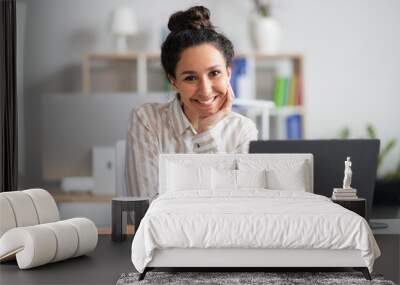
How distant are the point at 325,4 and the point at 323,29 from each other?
0.79 feet

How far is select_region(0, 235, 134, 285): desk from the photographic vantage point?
4543mm

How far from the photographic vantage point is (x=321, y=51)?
23.5ft

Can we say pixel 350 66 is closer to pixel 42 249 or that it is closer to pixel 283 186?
pixel 283 186

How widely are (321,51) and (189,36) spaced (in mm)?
1440

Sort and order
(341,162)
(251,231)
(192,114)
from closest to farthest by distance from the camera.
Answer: (251,231) < (341,162) < (192,114)

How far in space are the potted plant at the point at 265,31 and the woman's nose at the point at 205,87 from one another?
745 mm

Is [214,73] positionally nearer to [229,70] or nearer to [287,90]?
[229,70]

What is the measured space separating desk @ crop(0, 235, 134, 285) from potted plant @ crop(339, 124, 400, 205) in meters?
2.74

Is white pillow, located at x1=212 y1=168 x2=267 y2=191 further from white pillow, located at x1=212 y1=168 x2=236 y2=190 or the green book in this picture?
the green book

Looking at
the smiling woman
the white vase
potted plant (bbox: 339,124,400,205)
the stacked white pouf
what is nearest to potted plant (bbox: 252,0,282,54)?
the white vase

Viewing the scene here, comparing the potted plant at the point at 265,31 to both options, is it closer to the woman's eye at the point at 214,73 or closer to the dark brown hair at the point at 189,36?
the dark brown hair at the point at 189,36

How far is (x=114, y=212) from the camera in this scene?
19.7 ft

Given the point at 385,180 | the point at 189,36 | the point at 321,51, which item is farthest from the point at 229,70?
the point at 385,180

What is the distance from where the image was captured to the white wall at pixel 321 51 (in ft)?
23.4
